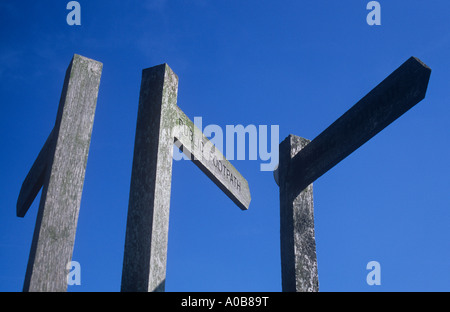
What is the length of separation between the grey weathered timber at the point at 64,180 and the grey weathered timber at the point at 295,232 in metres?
1.34

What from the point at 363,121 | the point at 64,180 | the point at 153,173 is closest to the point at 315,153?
the point at 363,121

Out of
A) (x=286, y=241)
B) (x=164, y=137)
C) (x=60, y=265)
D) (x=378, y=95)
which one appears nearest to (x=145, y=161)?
(x=164, y=137)

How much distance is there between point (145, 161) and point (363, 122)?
1204 millimetres

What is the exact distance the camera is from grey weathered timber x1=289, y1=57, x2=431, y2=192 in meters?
2.33

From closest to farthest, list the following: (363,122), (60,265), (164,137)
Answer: (60,265), (164,137), (363,122)

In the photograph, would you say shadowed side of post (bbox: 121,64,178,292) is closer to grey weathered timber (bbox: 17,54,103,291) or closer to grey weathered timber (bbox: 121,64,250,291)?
grey weathered timber (bbox: 121,64,250,291)

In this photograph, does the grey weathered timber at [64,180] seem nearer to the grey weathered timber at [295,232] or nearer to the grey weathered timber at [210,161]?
the grey weathered timber at [210,161]

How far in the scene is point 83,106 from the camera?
2266mm

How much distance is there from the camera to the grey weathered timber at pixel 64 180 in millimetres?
1896

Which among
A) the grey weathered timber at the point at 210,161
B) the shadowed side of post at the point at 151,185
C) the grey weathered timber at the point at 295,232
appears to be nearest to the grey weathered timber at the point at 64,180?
the shadowed side of post at the point at 151,185

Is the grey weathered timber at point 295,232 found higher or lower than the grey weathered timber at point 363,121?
lower

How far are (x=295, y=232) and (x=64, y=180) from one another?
1434 millimetres

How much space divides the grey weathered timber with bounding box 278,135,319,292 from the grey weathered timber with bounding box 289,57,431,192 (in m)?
0.07
